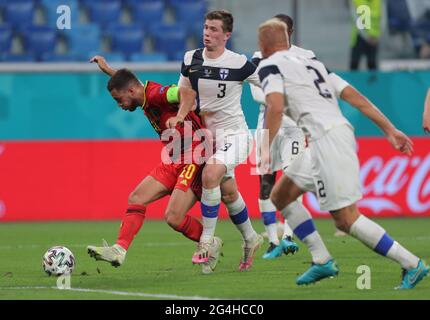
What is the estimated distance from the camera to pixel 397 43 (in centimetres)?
2005

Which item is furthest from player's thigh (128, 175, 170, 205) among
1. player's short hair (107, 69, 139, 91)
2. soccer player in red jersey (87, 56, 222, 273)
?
player's short hair (107, 69, 139, 91)

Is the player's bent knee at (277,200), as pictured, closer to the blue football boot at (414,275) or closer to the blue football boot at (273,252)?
the blue football boot at (414,275)

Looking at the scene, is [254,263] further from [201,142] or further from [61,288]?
[61,288]

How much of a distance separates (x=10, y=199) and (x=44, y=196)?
51 centimetres

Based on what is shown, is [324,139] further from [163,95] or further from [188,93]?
[163,95]

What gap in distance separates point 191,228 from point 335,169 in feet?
7.52

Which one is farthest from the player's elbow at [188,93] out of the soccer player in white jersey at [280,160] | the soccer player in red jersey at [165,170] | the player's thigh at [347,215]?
the player's thigh at [347,215]

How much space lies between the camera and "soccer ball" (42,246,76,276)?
9.27 m

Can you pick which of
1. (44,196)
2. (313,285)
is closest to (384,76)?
(44,196)

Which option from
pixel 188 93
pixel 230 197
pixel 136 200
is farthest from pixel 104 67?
pixel 230 197

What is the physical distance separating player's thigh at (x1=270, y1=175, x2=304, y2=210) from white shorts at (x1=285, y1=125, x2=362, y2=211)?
0.27 meters

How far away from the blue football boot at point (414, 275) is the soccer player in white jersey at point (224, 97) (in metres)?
2.20

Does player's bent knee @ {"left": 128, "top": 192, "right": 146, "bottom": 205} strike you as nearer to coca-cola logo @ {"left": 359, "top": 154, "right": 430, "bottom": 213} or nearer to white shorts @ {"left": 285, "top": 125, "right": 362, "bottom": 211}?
white shorts @ {"left": 285, "top": 125, "right": 362, "bottom": 211}

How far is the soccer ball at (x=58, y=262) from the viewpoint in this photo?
9266 millimetres
